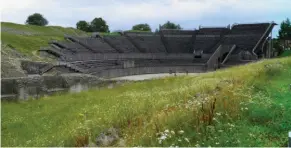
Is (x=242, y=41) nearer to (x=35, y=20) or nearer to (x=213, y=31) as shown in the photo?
(x=213, y=31)

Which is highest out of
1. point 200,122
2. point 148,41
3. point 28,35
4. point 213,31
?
point 213,31

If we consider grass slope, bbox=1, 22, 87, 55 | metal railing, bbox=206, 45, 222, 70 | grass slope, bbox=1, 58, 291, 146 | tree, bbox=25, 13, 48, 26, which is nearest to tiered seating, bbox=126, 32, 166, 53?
metal railing, bbox=206, 45, 222, 70

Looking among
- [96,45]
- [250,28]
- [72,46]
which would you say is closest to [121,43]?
[96,45]

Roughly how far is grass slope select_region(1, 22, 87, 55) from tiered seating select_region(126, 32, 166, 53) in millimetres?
13139

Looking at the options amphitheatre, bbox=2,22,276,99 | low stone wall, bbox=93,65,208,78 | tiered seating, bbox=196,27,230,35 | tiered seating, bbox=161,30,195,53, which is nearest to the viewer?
low stone wall, bbox=93,65,208,78

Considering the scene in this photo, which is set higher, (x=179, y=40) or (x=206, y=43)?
(x=179, y=40)

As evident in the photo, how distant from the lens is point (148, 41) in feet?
201

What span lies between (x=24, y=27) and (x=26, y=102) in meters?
51.8

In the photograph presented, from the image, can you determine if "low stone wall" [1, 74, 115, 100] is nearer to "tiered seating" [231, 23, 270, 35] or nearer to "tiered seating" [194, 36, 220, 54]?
"tiered seating" [194, 36, 220, 54]

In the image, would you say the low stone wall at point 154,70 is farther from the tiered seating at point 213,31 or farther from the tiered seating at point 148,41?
the tiered seating at point 213,31

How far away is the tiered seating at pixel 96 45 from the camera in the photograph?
52188 mm

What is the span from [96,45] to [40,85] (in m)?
36.6

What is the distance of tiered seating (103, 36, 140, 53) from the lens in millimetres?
56134

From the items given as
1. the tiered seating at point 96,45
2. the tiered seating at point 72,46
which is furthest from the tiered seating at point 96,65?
the tiered seating at point 96,45
